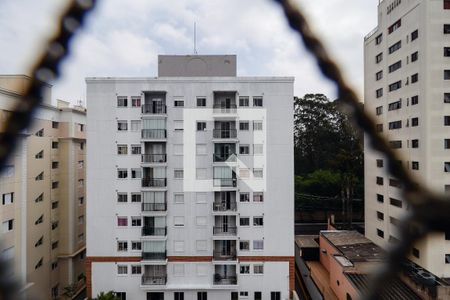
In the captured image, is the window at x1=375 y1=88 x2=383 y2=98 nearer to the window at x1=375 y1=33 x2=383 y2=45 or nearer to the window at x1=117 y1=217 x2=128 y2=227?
the window at x1=375 y1=33 x2=383 y2=45

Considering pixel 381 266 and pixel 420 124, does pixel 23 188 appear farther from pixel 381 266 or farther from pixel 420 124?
pixel 420 124

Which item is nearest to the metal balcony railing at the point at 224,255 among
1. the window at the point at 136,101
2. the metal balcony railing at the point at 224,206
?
the metal balcony railing at the point at 224,206

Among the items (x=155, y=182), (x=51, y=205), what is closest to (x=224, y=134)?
(x=155, y=182)

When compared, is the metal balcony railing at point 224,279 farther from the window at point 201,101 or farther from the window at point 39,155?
the window at point 39,155

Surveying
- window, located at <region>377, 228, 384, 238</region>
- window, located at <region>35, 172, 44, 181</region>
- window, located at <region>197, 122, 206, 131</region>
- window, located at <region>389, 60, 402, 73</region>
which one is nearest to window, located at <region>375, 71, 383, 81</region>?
window, located at <region>389, 60, 402, 73</region>

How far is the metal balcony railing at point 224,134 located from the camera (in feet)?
32.6

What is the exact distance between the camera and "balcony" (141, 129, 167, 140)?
32.7ft

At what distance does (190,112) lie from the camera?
33.3 feet

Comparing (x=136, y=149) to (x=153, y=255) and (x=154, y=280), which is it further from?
(x=154, y=280)

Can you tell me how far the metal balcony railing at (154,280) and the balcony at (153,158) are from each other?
389 centimetres

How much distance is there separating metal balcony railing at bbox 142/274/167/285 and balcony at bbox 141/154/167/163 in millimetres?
3886

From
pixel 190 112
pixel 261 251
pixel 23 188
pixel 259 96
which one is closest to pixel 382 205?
pixel 261 251

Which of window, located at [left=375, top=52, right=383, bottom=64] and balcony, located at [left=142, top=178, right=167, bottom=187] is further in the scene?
window, located at [left=375, top=52, right=383, bottom=64]

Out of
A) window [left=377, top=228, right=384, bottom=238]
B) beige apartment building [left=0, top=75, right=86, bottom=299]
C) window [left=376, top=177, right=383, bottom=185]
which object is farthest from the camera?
window [left=376, top=177, right=383, bottom=185]
